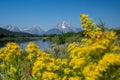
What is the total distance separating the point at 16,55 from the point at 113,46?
4262 mm

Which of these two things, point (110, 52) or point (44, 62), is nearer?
point (110, 52)

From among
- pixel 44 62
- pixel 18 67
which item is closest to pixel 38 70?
pixel 44 62

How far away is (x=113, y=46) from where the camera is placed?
5.05 m

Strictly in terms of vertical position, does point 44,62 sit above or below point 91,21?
below

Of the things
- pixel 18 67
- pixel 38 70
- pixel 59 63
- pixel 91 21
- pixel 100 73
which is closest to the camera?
pixel 100 73

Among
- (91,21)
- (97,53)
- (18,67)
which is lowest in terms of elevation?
→ (18,67)

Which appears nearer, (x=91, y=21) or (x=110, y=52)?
(x=110, y=52)

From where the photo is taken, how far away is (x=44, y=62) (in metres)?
6.10

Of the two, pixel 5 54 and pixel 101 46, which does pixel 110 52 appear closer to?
pixel 101 46

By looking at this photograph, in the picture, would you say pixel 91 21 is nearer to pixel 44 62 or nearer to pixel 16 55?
pixel 16 55

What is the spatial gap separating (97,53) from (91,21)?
4.03 meters

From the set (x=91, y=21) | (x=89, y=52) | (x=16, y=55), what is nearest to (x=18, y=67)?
(x=16, y=55)

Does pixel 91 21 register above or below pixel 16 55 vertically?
above

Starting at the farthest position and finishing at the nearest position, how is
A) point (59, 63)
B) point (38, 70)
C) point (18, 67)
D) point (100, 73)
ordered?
point (18, 67), point (59, 63), point (38, 70), point (100, 73)
